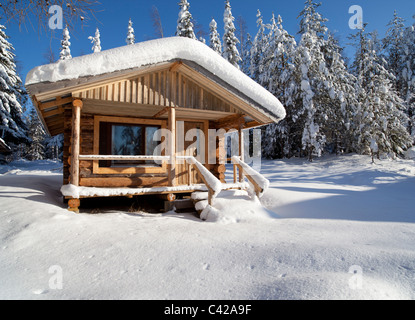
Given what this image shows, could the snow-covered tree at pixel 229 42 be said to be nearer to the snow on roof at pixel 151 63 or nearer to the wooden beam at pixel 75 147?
the snow on roof at pixel 151 63

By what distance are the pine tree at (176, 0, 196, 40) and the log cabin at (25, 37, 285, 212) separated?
663 inches

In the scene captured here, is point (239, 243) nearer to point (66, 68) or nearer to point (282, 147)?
point (66, 68)

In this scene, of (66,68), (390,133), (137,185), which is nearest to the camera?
(66,68)

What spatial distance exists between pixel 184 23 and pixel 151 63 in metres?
20.0

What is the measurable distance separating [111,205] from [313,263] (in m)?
7.36

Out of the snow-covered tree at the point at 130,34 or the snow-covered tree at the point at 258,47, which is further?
the snow-covered tree at the point at 130,34

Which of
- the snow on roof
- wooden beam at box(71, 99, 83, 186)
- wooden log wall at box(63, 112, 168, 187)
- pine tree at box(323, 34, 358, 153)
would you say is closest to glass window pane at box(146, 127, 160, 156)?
wooden log wall at box(63, 112, 168, 187)

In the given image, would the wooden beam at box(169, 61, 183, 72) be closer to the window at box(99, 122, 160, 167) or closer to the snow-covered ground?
the window at box(99, 122, 160, 167)

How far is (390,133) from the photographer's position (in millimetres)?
19094

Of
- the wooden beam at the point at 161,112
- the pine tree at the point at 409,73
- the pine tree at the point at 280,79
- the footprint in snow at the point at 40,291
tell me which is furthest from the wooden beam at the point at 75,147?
the pine tree at the point at 409,73

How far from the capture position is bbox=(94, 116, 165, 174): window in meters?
8.38

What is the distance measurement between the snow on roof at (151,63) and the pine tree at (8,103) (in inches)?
790

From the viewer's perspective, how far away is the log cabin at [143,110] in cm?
617
